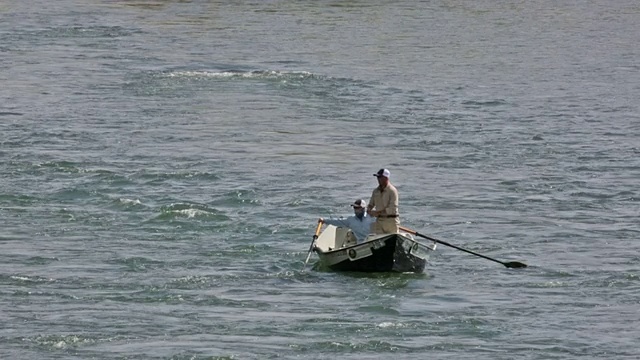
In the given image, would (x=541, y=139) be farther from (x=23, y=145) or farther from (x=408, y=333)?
(x=408, y=333)

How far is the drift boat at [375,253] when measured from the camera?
28375 mm

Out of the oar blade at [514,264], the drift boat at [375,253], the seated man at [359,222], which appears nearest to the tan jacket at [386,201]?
the drift boat at [375,253]

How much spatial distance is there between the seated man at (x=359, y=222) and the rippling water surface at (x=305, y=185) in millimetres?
852

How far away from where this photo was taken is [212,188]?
38.1m

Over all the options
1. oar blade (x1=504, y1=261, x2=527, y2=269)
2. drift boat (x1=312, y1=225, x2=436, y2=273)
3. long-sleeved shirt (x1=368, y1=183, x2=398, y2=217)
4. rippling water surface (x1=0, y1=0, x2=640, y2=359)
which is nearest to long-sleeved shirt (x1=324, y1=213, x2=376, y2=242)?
drift boat (x1=312, y1=225, x2=436, y2=273)

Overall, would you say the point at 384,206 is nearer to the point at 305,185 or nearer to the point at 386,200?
the point at 386,200

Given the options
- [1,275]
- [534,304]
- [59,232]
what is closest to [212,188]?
[59,232]

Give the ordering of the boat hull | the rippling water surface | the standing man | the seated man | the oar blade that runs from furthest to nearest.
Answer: the oar blade, the seated man, the boat hull, the standing man, the rippling water surface

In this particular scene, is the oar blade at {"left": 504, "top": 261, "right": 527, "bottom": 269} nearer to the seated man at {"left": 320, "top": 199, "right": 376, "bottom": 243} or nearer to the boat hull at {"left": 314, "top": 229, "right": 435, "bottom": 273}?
the boat hull at {"left": 314, "top": 229, "right": 435, "bottom": 273}

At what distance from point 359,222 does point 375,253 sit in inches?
40.2

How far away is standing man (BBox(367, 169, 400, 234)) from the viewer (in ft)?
92.3

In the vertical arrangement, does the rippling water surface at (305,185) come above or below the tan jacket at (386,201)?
below

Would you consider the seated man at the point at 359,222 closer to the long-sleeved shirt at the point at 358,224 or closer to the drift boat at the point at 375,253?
the long-sleeved shirt at the point at 358,224

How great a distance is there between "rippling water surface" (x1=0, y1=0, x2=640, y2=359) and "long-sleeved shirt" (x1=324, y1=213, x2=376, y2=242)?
85 centimetres
